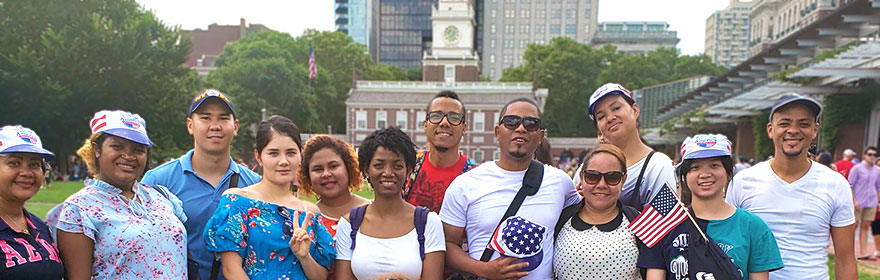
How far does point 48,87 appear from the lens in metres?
26.9

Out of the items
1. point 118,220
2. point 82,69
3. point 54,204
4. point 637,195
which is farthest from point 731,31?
point 118,220

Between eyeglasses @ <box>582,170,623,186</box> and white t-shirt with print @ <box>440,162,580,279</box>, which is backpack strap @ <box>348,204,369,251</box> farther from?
eyeglasses @ <box>582,170,623,186</box>

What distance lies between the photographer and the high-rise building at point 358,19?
11631 cm

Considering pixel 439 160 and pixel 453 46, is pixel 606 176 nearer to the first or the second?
pixel 439 160

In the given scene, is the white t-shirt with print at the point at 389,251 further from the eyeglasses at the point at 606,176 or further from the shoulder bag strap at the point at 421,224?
the eyeglasses at the point at 606,176

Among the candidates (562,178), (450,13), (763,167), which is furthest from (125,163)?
(450,13)

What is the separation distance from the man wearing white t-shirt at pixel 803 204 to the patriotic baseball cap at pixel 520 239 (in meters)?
1.67

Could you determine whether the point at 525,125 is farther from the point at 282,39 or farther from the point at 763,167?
the point at 282,39

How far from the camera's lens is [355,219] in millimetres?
3424

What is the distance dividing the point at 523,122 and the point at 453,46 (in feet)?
209

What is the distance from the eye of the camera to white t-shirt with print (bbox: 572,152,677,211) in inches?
146

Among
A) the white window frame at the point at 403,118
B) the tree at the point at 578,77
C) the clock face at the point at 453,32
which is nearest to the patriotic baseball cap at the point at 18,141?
the white window frame at the point at 403,118

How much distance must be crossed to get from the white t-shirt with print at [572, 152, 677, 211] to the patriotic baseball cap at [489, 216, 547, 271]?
644 millimetres

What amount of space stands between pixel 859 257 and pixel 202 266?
10.6 m
